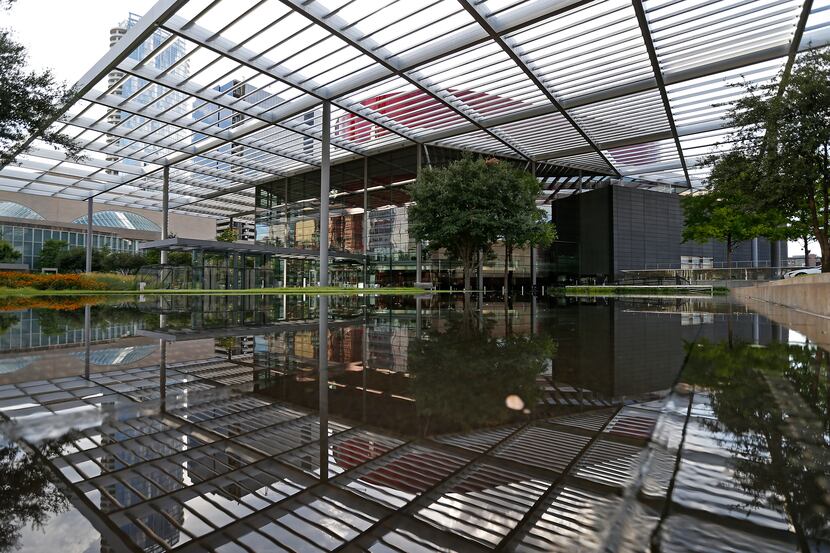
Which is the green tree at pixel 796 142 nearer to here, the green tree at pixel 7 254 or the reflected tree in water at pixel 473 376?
the reflected tree in water at pixel 473 376

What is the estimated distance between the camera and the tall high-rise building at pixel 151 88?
20.2 meters

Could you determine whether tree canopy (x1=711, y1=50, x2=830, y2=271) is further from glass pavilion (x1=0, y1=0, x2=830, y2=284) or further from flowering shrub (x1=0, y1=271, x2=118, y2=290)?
flowering shrub (x1=0, y1=271, x2=118, y2=290)

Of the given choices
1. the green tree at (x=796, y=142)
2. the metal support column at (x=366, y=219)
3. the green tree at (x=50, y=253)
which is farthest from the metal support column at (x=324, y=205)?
the green tree at (x=50, y=253)

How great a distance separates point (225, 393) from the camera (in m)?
Answer: 3.26

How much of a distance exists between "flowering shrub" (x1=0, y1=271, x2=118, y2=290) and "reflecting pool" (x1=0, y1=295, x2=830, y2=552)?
28600 millimetres

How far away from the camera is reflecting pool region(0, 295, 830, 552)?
54.7 inches

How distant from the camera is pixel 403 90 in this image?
79.9ft

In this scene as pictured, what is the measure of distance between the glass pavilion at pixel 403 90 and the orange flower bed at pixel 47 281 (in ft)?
21.7

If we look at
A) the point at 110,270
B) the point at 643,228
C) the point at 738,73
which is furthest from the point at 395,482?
the point at 110,270

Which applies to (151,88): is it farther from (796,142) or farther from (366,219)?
(796,142)

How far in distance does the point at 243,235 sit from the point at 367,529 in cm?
6465

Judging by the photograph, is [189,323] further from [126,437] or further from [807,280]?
[807,280]

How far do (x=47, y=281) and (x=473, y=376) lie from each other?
32.3 m

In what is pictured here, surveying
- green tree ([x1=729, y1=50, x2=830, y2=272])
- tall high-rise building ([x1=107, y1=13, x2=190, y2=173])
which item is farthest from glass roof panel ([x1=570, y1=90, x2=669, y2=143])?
tall high-rise building ([x1=107, y1=13, x2=190, y2=173])
